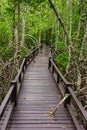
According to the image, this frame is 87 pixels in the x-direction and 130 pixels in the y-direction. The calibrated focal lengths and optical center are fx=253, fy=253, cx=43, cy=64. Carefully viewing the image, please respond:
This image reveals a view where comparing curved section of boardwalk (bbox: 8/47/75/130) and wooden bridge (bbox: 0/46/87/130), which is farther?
curved section of boardwalk (bbox: 8/47/75/130)

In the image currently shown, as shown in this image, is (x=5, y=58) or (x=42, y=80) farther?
(x=5, y=58)

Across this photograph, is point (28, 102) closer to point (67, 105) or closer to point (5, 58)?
point (67, 105)

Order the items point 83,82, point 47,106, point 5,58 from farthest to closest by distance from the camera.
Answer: point 5,58, point 83,82, point 47,106

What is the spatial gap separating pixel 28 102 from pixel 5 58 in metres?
8.12

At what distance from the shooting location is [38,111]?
7566mm

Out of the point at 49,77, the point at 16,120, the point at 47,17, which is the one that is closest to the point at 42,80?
the point at 49,77

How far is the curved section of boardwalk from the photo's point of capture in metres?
6.45

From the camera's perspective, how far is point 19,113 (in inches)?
288

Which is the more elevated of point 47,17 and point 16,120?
point 47,17

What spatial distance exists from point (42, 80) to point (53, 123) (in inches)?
232

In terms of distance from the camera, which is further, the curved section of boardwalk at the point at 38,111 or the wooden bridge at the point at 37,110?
the curved section of boardwalk at the point at 38,111

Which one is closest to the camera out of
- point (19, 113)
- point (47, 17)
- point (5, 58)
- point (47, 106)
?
point (19, 113)

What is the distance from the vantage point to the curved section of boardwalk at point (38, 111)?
254 inches

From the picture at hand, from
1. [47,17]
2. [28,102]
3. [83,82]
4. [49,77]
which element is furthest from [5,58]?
[47,17]
